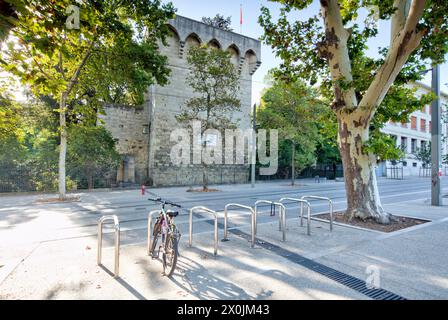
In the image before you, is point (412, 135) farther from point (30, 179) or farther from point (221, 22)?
point (30, 179)

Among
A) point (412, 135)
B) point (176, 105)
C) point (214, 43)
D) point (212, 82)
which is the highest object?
point (214, 43)

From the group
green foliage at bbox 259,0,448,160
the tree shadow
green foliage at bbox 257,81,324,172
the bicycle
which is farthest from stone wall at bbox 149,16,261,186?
the tree shadow

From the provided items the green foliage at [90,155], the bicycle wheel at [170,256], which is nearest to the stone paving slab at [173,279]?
the bicycle wheel at [170,256]

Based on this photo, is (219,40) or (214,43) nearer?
(219,40)

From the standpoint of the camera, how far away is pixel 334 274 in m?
4.08

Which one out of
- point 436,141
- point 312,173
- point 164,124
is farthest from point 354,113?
point 312,173

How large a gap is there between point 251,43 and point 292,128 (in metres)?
11.1

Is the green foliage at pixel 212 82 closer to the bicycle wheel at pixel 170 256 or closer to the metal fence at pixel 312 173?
the metal fence at pixel 312 173

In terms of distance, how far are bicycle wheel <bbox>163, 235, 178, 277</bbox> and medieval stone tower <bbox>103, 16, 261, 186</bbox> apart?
17.8 m

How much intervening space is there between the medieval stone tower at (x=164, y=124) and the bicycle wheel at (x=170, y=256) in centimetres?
1776

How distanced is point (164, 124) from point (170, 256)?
1905 cm

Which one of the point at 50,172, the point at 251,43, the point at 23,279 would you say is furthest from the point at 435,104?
the point at 50,172

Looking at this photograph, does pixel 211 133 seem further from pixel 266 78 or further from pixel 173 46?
pixel 266 78

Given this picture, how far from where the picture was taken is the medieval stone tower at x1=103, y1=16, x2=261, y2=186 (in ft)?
71.2
